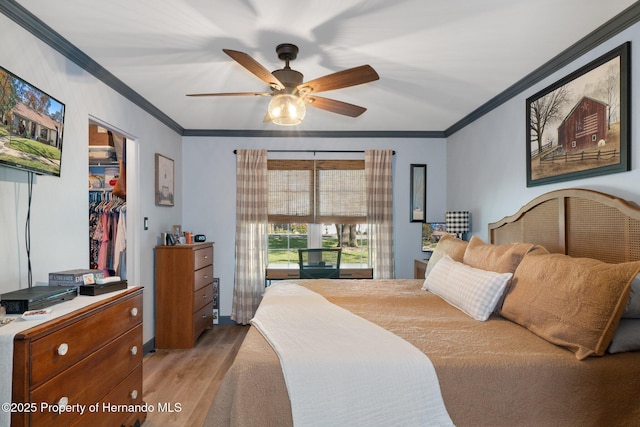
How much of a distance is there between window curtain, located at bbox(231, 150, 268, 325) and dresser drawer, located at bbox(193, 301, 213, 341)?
0.33 metres

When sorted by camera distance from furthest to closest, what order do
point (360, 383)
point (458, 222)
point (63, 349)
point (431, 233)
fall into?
point (431, 233) < point (458, 222) < point (63, 349) < point (360, 383)

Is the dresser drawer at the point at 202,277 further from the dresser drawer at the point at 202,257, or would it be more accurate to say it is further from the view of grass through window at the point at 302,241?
the view of grass through window at the point at 302,241

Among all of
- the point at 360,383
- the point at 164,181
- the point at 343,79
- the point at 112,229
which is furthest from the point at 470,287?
the point at 112,229

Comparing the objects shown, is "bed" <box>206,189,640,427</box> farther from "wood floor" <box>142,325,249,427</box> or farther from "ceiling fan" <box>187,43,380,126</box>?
"ceiling fan" <box>187,43,380,126</box>

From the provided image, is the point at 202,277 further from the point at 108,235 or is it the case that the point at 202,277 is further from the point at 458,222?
the point at 458,222

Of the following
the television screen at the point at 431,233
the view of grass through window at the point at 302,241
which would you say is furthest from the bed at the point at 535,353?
the view of grass through window at the point at 302,241

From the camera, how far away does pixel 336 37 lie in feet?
7.54

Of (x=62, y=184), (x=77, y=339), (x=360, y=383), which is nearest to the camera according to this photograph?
(x=360, y=383)

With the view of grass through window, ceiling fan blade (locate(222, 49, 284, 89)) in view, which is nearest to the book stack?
ceiling fan blade (locate(222, 49, 284, 89))

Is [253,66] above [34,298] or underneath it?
above

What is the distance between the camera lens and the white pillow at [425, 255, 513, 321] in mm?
2111

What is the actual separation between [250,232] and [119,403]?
275 cm

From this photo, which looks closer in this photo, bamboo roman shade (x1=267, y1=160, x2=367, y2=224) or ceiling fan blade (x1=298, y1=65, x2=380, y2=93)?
ceiling fan blade (x1=298, y1=65, x2=380, y2=93)

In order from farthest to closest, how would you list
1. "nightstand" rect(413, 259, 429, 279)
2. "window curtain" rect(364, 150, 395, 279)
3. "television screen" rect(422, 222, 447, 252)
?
"window curtain" rect(364, 150, 395, 279) → "television screen" rect(422, 222, 447, 252) → "nightstand" rect(413, 259, 429, 279)
